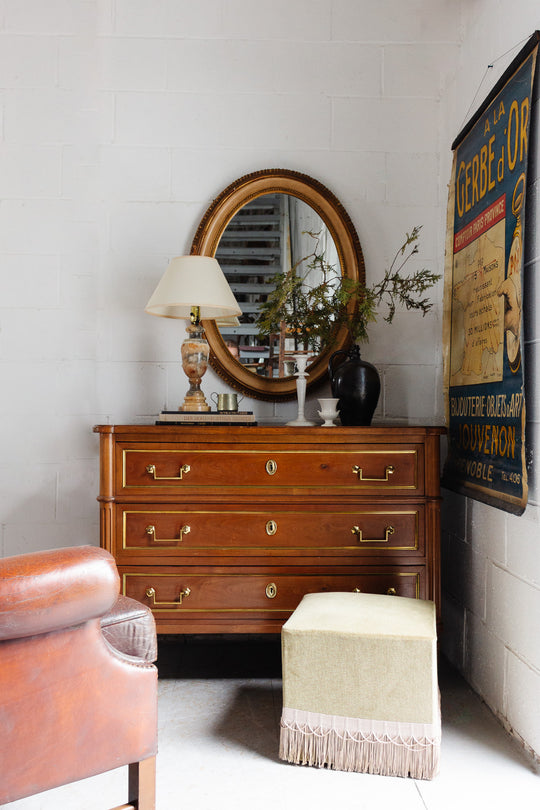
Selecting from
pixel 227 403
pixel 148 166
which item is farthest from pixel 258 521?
pixel 148 166

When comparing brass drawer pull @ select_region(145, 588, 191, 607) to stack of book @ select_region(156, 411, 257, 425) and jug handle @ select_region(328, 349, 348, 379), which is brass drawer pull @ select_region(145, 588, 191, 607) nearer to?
stack of book @ select_region(156, 411, 257, 425)

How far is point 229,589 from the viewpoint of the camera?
222 cm

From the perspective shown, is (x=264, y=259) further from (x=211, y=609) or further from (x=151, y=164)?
(x=211, y=609)

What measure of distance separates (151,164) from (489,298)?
60.6 inches

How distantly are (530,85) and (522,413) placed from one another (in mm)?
910

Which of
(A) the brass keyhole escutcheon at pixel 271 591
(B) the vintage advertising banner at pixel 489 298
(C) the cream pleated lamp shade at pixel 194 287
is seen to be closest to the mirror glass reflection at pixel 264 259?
(C) the cream pleated lamp shade at pixel 194 287

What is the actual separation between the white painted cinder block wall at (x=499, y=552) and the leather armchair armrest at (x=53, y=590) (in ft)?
4.04

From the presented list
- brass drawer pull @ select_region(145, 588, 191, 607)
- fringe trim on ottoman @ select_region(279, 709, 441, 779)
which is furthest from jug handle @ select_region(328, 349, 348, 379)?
fringe trim on ottoman @ select_region(279, 709, 441, 779)

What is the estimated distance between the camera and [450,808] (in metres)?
1.61

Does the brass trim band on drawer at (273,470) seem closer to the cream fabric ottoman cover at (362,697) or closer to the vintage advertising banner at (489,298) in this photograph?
the vintage advertising banner at (489,298)

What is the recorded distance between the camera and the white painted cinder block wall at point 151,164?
2699 millimetres

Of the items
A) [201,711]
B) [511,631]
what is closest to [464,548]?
[511,631]

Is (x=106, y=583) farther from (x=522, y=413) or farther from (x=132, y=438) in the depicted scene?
(x=522, y=413)

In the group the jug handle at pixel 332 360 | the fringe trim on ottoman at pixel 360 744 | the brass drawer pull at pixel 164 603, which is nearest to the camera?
the fringe trim on ottoman at pixel 360 744
